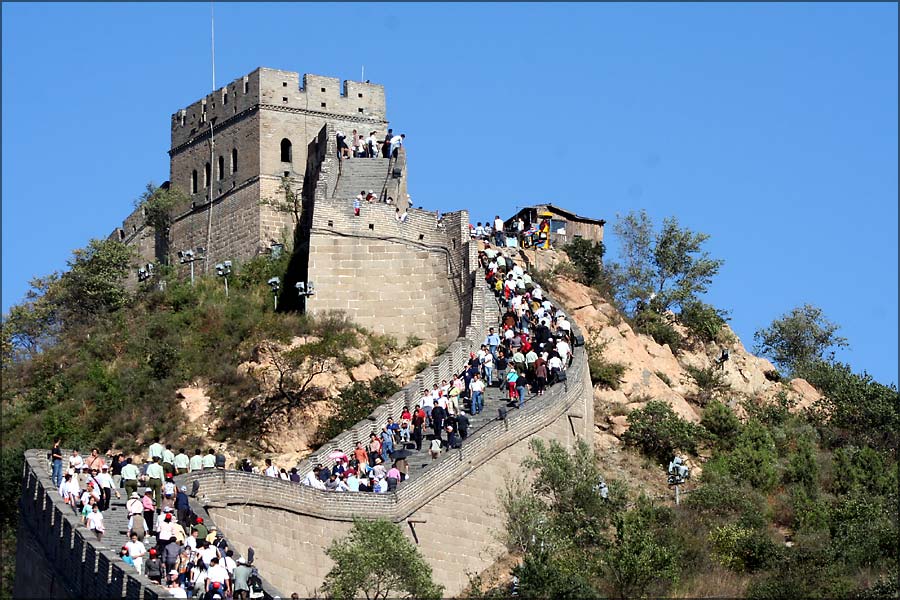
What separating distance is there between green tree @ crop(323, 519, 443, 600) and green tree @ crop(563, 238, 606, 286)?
71.1 ft

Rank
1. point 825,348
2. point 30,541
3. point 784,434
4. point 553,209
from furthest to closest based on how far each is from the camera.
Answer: point 825,348
point 553,209
point 784,434
point 30,541

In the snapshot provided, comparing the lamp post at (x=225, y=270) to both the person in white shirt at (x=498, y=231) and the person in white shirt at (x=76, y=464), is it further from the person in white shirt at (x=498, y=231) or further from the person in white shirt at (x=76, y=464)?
the person in white shirt at (x=76, y=464)

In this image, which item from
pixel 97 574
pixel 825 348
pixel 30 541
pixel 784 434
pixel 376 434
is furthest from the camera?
pixel 825 348

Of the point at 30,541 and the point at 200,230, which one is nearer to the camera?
the point at 30,541

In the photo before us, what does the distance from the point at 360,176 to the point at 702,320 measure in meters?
10.7

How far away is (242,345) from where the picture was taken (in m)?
58.1

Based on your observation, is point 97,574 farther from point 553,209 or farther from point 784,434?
point 553,209

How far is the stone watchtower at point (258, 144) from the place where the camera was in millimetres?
64688

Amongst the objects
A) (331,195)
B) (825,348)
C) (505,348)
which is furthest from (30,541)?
(825,348)

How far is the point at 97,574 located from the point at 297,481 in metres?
7.46

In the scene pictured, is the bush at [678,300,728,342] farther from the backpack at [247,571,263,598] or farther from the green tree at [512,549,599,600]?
the backpack at [247,571,263,598]

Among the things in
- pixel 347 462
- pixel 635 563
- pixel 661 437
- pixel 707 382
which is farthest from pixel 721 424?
pixel 347 462

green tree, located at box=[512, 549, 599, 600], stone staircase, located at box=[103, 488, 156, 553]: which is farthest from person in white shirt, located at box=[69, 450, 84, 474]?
green tree, located at box=[512, 549, 599, 600]

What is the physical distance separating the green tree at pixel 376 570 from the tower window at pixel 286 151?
25173mm
